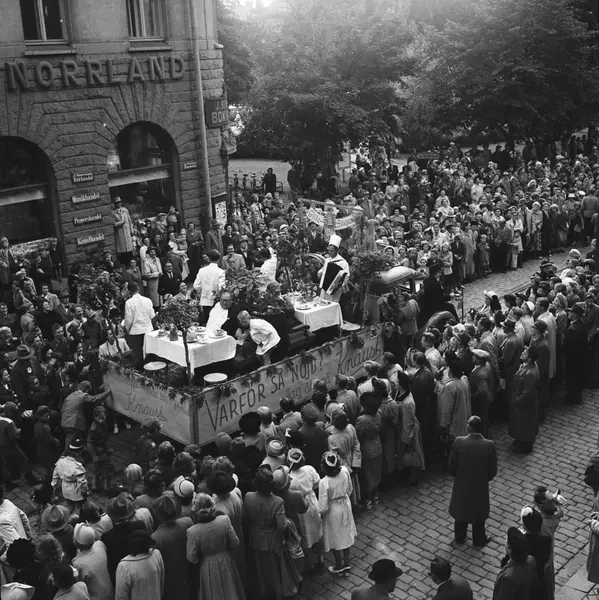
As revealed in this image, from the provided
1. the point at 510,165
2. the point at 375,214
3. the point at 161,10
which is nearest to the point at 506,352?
the point at 375,214

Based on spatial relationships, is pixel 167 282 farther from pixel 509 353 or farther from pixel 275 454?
pixel 275 454

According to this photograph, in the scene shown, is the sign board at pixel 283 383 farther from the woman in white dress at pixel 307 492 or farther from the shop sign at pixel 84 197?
the shop sign at pixel 84 197

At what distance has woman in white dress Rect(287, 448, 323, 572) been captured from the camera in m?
8.98

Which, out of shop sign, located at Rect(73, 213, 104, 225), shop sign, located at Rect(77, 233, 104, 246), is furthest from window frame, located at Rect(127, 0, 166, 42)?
shop sign, located at Rect(77, 233, 104, 246)

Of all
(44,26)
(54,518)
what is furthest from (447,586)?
(44,26)

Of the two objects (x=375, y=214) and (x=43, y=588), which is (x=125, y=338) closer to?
(x=43, y=588)

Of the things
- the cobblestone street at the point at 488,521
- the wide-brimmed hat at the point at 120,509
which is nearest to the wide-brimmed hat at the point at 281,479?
the cobblestone street at the point at 488,521

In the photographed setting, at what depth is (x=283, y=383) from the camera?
1249cm

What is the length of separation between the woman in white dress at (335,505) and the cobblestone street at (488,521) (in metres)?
0.49

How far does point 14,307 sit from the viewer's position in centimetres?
1574

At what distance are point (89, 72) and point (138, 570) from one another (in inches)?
584

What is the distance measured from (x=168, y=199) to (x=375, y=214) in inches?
230

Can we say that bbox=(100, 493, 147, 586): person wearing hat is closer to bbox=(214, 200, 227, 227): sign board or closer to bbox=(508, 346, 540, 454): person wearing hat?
bbox=(508, 346, 540, 454): person wearing hat

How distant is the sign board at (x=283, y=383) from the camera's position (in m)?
11.5
